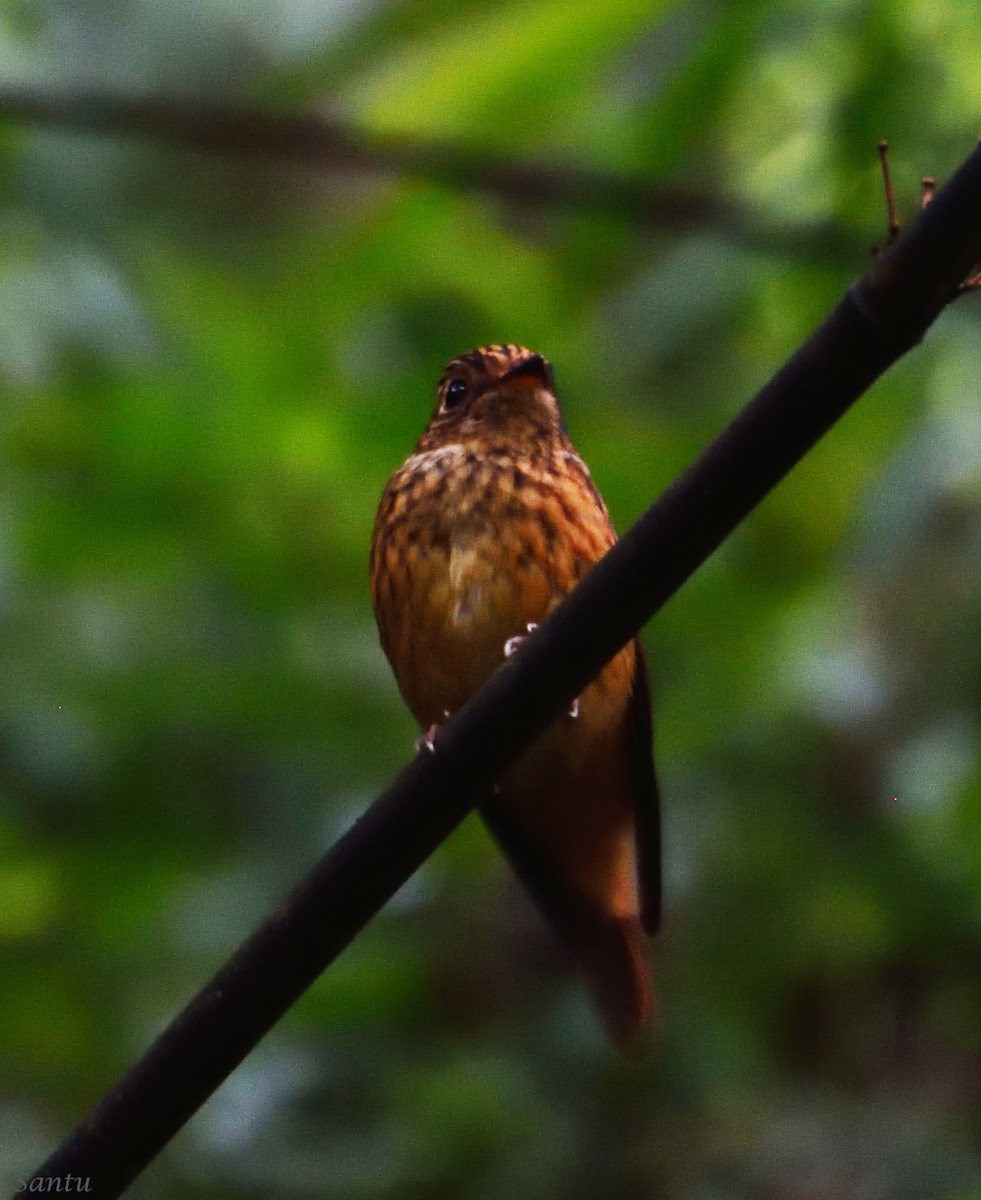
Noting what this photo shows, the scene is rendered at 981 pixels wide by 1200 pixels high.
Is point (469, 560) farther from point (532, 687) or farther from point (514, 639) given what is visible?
point (532, 687)

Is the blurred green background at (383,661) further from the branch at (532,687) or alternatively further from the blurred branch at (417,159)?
the branch at (532,687)

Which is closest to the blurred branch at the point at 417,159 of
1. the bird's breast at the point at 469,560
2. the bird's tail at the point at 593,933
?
the bird's breast at the point at 469,560

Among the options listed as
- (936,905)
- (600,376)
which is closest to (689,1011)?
(936,905)

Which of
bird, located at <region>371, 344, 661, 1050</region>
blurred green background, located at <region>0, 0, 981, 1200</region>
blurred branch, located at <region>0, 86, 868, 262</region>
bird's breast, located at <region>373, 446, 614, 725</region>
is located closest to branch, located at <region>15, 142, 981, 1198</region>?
bird, located at <region>371, 344, 661, 1050</region>

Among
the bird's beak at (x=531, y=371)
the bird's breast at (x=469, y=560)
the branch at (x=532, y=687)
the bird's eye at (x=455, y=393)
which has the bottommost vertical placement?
the branch at (x=532, y=687)

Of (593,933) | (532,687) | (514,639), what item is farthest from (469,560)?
(532,687)

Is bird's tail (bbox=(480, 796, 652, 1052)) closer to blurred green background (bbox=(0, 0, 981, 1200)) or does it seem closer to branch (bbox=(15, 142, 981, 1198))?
blurred green background (bbox=(0, 0, 981, 1200))

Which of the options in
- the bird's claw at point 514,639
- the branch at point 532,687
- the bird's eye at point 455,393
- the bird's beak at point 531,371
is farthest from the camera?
the bird's eye at point 455,393
